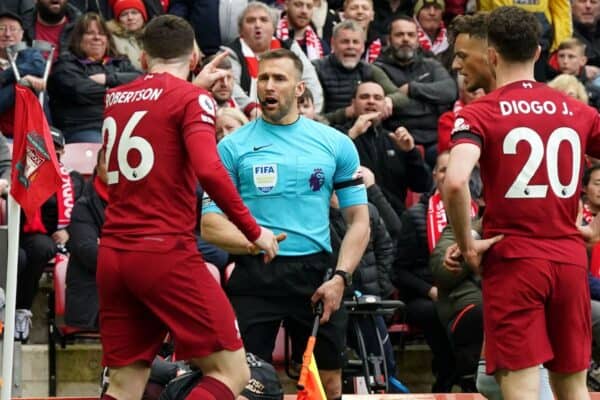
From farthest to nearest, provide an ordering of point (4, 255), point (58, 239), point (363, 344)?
point (58, 239)
point (363, 344)
point (4, 255)

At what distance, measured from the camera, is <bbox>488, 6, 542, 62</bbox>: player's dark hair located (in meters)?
6.64

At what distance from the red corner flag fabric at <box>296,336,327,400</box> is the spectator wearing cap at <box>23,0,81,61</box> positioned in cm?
673

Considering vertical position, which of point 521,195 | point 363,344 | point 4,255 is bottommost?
point 363,344

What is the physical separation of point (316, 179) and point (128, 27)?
229 inches

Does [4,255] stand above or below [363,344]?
above

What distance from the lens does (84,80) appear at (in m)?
12.3

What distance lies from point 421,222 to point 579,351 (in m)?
4.49

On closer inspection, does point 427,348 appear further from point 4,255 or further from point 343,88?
point 4,255

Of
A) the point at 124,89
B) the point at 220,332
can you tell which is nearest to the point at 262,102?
the point at 124,89

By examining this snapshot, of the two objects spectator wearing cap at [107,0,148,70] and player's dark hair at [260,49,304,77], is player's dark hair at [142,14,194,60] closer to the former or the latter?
player's dark hair at [260,49,304,77]

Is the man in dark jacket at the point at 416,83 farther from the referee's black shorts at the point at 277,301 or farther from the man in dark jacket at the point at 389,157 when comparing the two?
the referee's black shorts at the point at 277,301

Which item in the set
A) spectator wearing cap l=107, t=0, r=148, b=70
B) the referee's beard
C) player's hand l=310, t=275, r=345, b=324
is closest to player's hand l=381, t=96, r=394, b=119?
spectator wearing cap l=107, t=0, r=148, b=70

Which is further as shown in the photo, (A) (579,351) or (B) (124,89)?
(B) (124,89)

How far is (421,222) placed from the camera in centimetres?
1105
